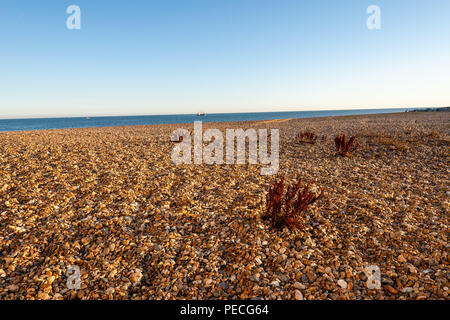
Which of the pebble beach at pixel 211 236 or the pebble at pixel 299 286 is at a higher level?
the pebble beach at pixel 211 236

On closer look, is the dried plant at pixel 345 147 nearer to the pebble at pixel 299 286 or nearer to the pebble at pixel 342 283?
the pebble at pixel 342 283

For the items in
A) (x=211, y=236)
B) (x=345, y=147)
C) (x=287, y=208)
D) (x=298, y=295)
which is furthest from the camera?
(x=345, y=147)

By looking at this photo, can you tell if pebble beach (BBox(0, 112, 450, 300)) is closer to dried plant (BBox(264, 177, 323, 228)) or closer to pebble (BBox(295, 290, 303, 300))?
pebble (BBox(295, 290, 303, 300))

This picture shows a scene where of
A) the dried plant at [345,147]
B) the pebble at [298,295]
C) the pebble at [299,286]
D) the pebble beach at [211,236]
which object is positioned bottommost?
the pebble at [298,295]

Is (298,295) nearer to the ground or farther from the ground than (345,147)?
nearer to the ground

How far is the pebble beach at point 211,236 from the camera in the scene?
11.3 ft

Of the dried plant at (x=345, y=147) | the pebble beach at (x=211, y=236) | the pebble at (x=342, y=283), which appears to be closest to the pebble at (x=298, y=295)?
the pebble beach at (x=211, y=236)

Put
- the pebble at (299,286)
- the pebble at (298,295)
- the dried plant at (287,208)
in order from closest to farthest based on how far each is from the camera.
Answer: the pebble at (298,295) < the pebble at (299,286) < the dried plant at (287,208)

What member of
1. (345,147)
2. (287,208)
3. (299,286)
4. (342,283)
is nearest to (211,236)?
(287,208)

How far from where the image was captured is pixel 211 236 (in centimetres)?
465

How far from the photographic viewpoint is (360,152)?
11.7m

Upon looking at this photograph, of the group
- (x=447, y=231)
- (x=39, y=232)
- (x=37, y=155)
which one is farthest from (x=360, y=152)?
(x=37, y=155)

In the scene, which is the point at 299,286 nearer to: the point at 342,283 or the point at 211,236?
the point at 342,283
